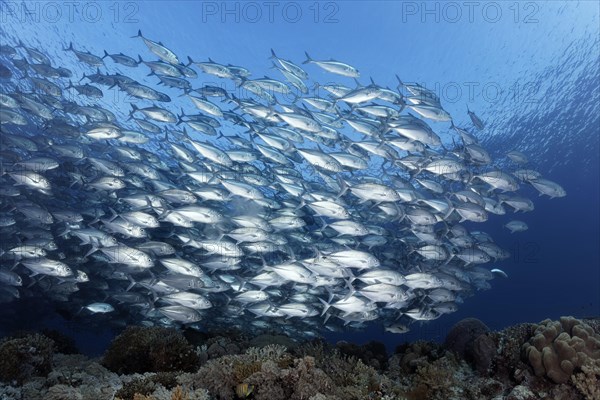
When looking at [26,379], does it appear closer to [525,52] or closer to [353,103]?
[353,103]

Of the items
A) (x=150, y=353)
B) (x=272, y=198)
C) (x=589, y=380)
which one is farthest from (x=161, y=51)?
(x=589, y=380)

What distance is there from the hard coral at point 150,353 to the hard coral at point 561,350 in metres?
5.85

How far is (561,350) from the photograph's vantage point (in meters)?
6.14

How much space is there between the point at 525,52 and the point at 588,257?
34123 mm

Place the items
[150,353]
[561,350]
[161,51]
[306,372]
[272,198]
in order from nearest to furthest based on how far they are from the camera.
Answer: [306,372] < [561,350] < [150,353] < [161,51] < [272,198]

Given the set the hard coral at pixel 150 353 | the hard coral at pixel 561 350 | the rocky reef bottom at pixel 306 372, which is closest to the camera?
the rocky reef bottom at pixel 306 372

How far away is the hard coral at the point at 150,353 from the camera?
727 centimetres

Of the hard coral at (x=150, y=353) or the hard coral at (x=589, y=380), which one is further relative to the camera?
the hard coral at (x=150, y=353)

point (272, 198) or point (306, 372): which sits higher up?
point (272, 198)

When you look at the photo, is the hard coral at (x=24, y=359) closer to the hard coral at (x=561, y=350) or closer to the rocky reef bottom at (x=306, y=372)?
the rocky reef bottom at (x=306, y=372)

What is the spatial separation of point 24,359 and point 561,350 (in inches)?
344

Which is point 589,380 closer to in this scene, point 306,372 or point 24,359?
point 306,372

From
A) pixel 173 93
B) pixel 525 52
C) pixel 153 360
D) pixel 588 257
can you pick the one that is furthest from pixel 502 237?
pixel 153 360

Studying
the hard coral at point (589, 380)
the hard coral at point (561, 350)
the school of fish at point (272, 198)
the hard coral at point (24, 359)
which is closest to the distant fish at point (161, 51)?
the school of fish at point (272, 198)
